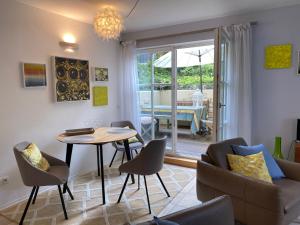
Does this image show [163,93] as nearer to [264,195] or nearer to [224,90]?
[224,90]

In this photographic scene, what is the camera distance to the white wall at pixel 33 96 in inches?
107

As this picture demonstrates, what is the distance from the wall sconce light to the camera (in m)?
3.33

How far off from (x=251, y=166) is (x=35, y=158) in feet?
7.07

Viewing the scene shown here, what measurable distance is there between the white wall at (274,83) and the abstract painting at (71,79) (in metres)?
2.29

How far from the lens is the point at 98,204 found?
274 cm

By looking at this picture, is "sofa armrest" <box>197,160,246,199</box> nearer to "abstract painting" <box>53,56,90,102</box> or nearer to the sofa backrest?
the sofa backrest

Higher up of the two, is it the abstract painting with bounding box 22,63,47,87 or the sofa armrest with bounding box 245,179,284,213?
the abstract painting with bounding box 22,63,47,87

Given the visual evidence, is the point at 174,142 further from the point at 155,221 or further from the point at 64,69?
the point at 155,221

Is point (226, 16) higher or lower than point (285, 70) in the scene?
higher

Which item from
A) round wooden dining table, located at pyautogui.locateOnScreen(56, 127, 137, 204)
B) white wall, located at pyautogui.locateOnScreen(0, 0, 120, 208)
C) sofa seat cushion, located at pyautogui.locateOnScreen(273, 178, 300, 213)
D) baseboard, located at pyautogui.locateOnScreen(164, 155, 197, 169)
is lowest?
baseboard, located at pyautogui.locateOnScreen(164, 155, 197, 169)

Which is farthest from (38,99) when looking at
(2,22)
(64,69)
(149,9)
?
(149,9)

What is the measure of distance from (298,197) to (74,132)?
248 centimetres

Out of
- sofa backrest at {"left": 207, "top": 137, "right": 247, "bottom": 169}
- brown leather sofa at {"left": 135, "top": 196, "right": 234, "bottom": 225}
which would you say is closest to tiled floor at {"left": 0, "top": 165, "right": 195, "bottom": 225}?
sofa backrest at {"left": 207, "top": 137, "right": 247, "bottom": 169}

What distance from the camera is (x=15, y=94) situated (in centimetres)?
279
